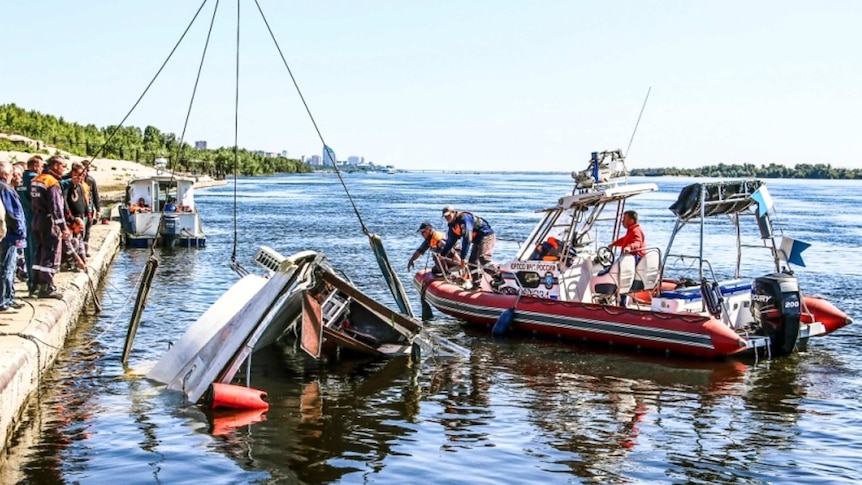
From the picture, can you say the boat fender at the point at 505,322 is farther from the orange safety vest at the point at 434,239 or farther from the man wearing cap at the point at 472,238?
the orange safety vest at the point at 434,239

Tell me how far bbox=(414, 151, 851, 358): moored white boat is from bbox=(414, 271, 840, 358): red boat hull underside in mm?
17

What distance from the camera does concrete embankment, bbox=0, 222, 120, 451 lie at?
996 centimetres

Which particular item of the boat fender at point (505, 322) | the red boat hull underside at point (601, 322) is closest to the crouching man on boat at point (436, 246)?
the red boat hull underside at point (601, 322)

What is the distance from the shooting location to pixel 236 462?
9.88m

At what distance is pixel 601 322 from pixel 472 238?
3840 millimetres

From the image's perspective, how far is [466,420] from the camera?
11.8 metres

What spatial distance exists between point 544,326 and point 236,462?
815cm

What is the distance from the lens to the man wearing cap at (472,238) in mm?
18844

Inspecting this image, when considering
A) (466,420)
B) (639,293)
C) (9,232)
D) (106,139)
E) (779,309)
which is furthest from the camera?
(106,139)

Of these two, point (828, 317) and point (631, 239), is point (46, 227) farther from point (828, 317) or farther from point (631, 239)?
point (828, 317)

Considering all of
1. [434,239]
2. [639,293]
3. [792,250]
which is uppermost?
[792,250]

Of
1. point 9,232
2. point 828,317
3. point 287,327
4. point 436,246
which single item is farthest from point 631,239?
point 9,232

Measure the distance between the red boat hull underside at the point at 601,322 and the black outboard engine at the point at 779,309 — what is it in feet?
2.45

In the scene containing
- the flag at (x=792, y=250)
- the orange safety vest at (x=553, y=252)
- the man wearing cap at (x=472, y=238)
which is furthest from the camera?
the man wearing cap at (x=472, y=238)
